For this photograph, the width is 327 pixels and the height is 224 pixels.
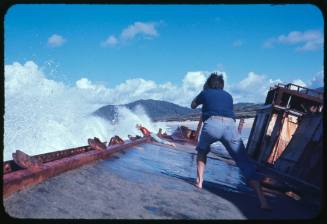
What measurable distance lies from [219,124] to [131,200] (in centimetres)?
159

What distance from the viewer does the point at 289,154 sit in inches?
320

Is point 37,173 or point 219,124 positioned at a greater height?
point 219,124

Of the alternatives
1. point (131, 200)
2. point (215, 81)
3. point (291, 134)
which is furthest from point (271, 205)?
point (291, 134)

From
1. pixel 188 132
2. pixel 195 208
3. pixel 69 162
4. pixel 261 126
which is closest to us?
pixel 195 208

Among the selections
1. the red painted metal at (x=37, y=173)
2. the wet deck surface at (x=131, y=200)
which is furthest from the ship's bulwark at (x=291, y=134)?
the red painted metal at (x=37, y=173)

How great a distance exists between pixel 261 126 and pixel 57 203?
39.7ft

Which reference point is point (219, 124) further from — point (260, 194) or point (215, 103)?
point (260, 194)

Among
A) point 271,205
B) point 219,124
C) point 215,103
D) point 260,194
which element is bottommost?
point 271,205

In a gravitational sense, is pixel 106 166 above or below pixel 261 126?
below

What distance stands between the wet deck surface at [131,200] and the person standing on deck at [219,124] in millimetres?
420

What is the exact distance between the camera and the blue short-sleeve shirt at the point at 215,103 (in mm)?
4488

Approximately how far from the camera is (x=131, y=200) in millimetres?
3379

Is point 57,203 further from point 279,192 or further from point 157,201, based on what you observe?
point 279,192
